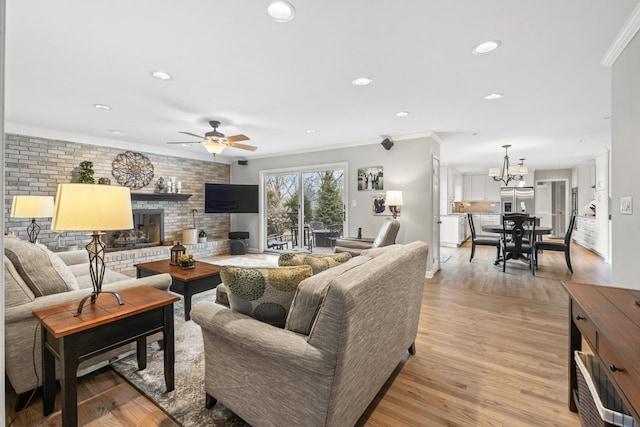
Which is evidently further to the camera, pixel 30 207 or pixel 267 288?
pixel 30 207

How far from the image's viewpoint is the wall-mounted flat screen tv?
6.63m

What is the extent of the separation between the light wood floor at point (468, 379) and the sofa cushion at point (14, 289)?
0.65m

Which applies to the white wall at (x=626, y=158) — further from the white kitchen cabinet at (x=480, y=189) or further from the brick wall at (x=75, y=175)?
the white kitchen cabinet at (x=480, y=189)

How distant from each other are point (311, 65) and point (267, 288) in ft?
6.39

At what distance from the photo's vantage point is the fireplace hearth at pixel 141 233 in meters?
5.46

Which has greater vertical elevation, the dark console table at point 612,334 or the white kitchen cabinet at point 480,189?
the white kitchen cabinet at point 480,189

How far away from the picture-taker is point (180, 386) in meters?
1.88

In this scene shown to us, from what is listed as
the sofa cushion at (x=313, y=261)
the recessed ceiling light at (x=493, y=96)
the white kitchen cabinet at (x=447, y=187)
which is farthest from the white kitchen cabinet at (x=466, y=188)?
the sofa cushion at (x=313, y=261)

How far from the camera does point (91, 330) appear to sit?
1.45m

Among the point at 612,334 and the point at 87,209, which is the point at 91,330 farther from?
the point at 612,334

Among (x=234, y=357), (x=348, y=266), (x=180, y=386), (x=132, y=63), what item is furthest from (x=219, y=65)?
(x=180, y=386)

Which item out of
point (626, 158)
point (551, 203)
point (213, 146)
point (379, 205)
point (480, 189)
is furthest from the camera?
point (480, 189)

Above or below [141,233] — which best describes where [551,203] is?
above

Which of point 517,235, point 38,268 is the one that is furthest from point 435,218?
point 38,268
